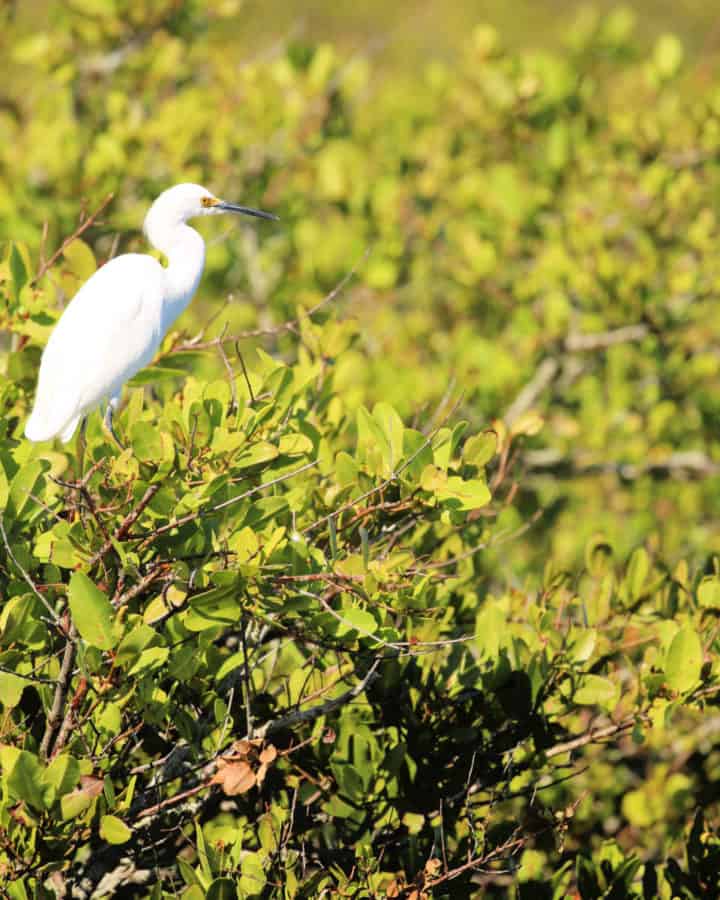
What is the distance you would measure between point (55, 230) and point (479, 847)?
13.1 feet

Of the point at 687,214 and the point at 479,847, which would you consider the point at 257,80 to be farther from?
the point at 479,847

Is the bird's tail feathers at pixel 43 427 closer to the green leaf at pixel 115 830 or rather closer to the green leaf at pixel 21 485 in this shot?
the green leaf at pixel 21 485

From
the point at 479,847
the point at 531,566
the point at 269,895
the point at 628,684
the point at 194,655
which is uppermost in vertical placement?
the point at 194,655

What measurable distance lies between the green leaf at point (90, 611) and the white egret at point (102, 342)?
67 centimetres

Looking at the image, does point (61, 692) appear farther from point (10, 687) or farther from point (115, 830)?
point (115, 830)

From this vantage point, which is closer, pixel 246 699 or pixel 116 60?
pixel 246 699

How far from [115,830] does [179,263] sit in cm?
173

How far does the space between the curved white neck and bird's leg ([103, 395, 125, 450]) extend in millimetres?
273

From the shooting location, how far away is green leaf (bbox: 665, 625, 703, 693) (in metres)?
2.78

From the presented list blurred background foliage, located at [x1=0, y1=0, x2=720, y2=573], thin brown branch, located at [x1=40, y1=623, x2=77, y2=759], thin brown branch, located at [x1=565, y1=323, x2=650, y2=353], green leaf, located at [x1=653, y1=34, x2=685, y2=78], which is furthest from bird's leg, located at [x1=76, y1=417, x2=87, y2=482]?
green leaf, located at [x1=653, y1=34, x2=685, y2=78]

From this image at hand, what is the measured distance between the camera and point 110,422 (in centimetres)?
276

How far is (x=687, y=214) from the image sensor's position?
660 cm

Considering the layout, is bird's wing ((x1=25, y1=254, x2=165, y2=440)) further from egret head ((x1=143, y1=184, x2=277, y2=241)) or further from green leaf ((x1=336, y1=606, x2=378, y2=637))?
green leaf ((x1=336, y1=606, x2=378, y2=637))

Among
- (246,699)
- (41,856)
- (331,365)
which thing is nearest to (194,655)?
(246,699)
